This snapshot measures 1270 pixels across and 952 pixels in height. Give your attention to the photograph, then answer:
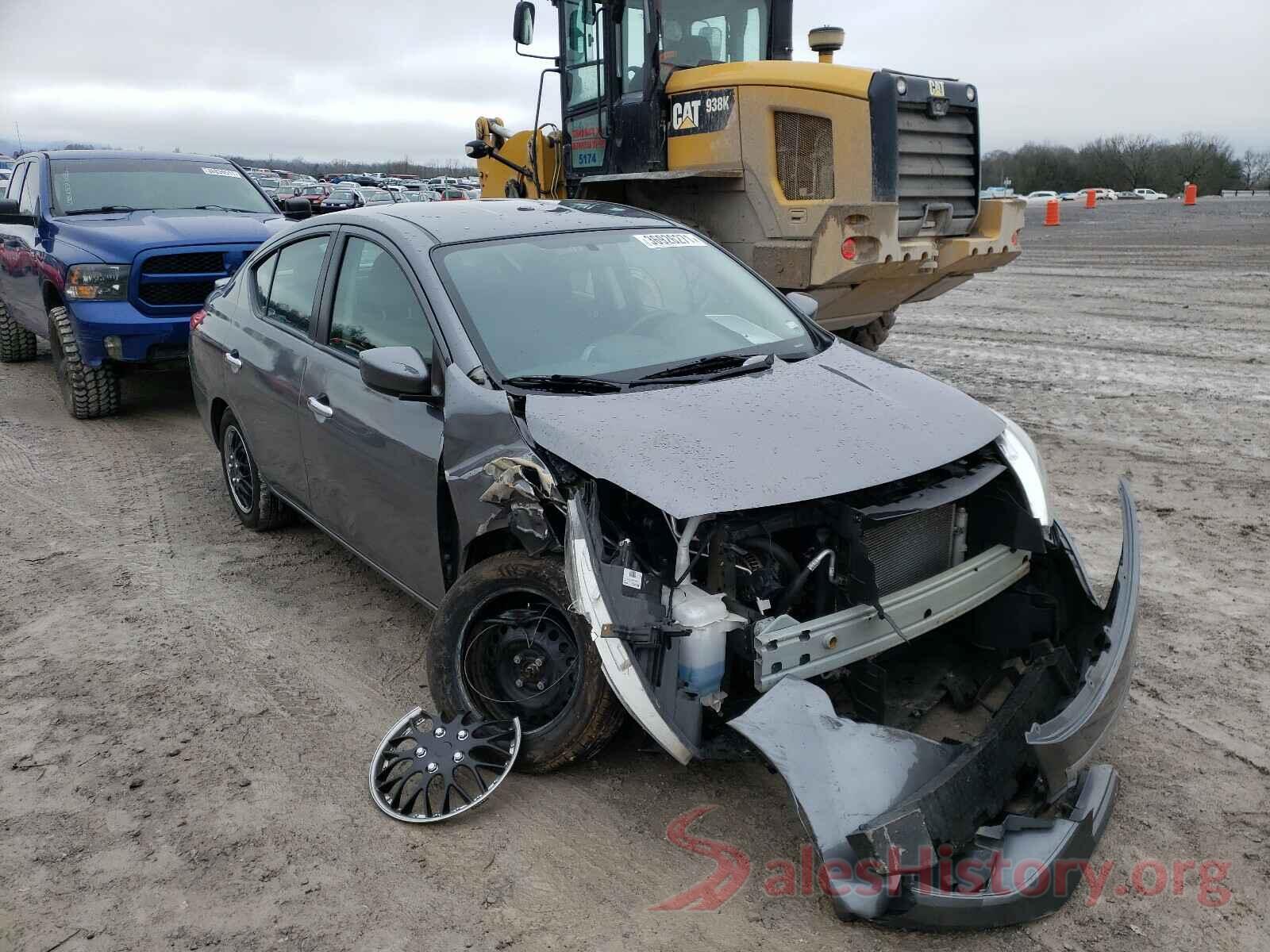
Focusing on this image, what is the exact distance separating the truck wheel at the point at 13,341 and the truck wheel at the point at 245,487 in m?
6.17

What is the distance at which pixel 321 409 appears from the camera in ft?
14.4

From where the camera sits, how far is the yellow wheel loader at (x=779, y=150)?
7.50 metres

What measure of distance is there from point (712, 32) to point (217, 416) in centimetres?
545

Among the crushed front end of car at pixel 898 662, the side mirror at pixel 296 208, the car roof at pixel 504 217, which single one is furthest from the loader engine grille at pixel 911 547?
the side mirror at pixel 296 208

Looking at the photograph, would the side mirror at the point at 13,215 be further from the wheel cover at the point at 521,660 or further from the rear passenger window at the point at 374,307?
the wheel cover at the point at 521,660

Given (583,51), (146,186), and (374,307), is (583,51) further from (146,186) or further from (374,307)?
(374,307)

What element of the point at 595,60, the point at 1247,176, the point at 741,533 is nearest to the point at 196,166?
the point at 595,60

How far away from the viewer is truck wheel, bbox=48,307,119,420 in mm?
8172

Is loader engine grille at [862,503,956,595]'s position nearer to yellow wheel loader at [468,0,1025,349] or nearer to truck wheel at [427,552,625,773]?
truck wheel at [427,552,625,773]

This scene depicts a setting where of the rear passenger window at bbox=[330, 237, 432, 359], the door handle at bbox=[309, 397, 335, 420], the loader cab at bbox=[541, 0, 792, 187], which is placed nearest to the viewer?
the rear passenger window at bbox=[330, 237, 432, 359]

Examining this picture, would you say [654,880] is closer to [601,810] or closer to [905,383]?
[601,810]

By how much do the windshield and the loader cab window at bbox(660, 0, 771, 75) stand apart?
4431mm

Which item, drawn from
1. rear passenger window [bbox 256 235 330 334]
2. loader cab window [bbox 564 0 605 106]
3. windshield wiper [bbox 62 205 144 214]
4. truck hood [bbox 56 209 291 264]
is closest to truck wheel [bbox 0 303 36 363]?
windshield wiper [bbox 62 205 144 214]

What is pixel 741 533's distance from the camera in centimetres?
313
